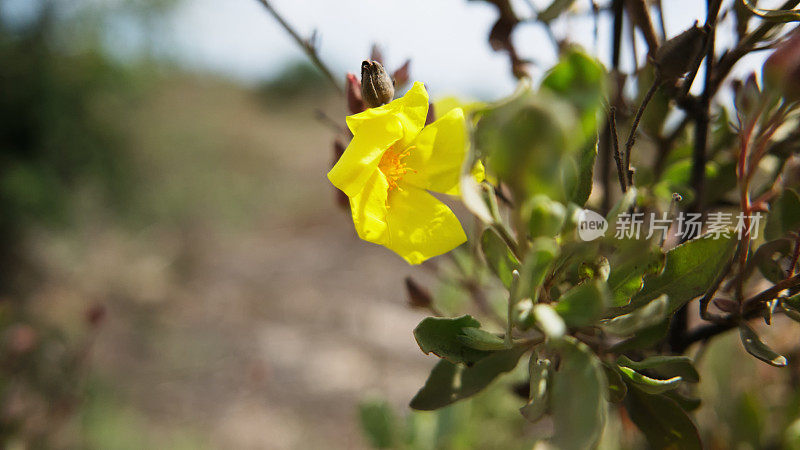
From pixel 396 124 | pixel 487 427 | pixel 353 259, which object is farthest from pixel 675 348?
pixel 353 259

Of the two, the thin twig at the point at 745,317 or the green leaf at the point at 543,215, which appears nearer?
the green leaf at the point at 543,215

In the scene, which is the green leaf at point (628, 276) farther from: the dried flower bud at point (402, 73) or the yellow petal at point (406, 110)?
the dried flower bud at point (402, 73)

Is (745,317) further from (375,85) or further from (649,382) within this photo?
(375,85)

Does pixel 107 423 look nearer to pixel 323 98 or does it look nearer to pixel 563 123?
pixel 563 123

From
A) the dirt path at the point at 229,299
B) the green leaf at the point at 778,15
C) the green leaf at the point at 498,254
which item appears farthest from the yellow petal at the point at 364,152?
the dirt path at the point at 229,299

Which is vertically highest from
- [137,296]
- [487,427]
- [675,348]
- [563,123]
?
[563,123]
